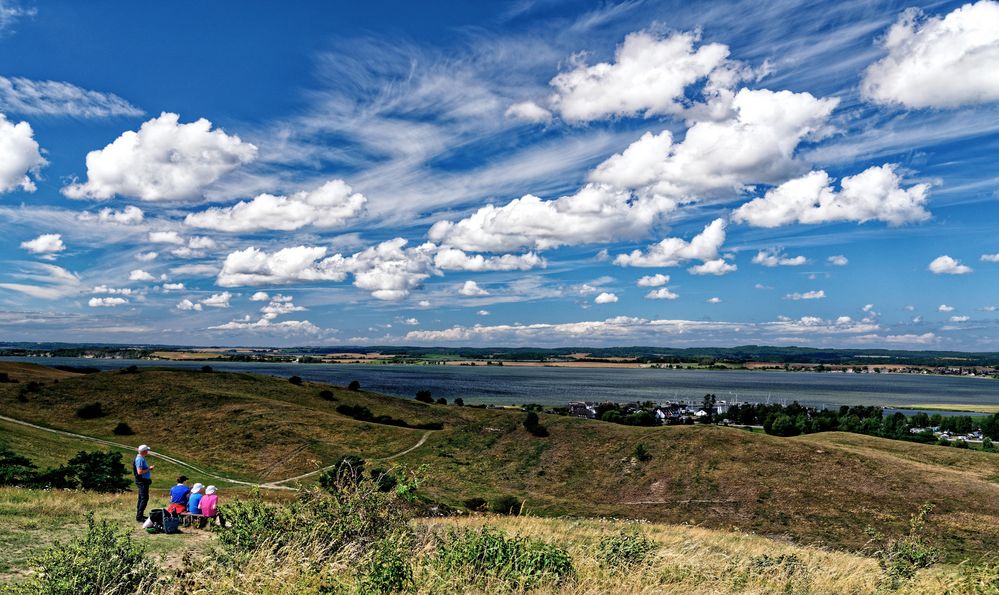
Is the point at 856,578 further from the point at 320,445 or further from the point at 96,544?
the point at 320,445

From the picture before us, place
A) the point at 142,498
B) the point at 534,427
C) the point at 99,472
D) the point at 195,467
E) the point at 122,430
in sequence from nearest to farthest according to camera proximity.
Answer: the point at 142,498
the point at 99,472
the point at 195,467
the point at 122,430
the point at 534,427

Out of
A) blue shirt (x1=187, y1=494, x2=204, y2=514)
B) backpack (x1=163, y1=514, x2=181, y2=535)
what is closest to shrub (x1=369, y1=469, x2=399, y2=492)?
blue shirt (x1=187, y1=494, x2=204, y2=514)

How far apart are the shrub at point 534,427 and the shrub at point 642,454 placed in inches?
487

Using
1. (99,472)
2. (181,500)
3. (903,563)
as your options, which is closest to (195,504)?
(181,500)

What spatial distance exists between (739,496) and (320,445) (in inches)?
1589

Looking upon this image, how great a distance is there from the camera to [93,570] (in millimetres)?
8578

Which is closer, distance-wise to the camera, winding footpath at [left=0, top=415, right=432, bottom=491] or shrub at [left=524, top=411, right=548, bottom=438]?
winding footpath at [left=0, top=415, right=432, bottom=491]

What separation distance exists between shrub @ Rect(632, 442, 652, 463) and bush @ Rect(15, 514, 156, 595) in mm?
51331

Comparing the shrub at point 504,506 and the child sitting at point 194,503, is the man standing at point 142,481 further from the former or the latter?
the shrub at point 504,506

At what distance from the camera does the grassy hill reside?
39875 mm

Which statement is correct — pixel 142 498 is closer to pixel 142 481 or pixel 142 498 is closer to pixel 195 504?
pixel 142 481

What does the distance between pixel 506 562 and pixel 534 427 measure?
5772cm

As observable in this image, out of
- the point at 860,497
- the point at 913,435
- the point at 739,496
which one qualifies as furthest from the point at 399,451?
the point at 913,435

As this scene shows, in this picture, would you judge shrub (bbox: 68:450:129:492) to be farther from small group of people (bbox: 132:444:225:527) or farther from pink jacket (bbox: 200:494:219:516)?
pink jacket (bbox: 200:494:219:516)
